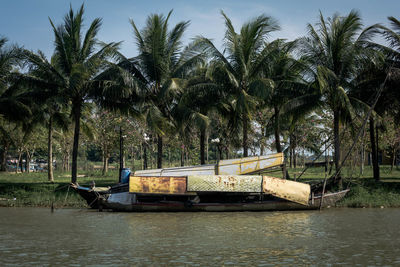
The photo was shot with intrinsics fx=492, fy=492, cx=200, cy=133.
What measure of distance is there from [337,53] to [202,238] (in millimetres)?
15130

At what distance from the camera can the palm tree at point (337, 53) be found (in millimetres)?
24859

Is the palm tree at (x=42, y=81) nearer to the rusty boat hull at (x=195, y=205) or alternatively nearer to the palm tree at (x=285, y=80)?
the rusty boat hull at (x=195, y=205)

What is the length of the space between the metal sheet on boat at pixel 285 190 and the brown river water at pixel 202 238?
0.67 m

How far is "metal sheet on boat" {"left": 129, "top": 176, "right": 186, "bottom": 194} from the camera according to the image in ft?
69.8

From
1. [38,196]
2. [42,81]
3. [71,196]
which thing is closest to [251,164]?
[71,196]

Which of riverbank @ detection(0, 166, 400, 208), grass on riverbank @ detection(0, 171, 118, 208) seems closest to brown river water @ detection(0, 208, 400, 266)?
riverbank @ detection(0, 166, 400, 208)

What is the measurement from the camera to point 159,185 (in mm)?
21359

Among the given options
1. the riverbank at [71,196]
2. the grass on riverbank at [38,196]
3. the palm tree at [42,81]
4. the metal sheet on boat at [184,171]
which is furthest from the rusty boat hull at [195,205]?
the palm tree at [42,81]

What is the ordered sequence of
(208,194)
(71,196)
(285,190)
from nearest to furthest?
(285,190) < (208,194) < (71,196)

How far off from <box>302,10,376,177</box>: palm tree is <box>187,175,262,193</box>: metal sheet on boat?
6.55 meters

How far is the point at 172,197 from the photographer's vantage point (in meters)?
22.3

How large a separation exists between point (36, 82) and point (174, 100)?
7.54 meters

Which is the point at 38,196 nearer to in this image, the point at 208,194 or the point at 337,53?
the point at 208,194

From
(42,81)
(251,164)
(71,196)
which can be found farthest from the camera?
(42,81)
